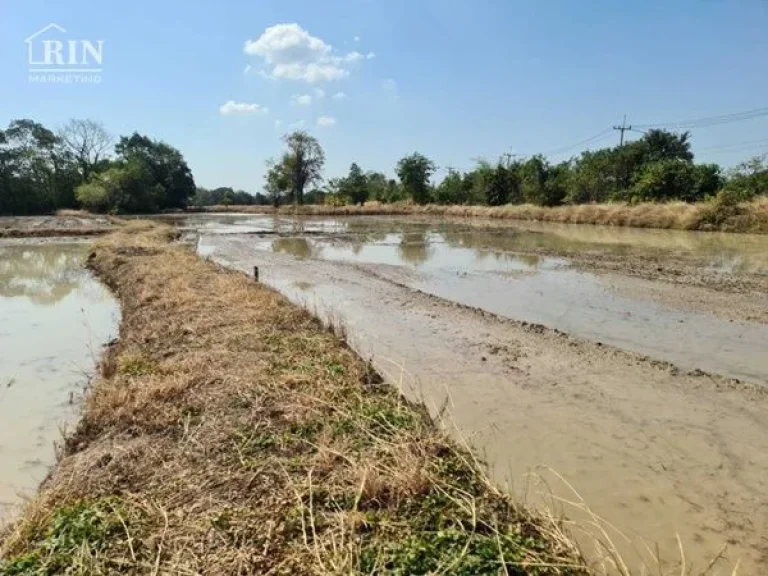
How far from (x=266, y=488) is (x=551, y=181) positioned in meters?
45.5

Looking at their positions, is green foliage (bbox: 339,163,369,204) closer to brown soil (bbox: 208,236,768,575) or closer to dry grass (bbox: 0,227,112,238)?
dry grass (bbox: 0,227,112,238)

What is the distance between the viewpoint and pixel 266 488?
3.27 meters

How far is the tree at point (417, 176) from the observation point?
197 feet

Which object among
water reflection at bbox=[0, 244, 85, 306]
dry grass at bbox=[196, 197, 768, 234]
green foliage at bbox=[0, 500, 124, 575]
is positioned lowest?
water reflection at bbox=[0, 244, 85, 306]

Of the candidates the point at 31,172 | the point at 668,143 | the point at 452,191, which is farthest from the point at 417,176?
the point at 31,172

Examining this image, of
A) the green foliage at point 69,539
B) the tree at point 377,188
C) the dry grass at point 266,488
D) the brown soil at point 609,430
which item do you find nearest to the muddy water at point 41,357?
the dry grass at point 266,488

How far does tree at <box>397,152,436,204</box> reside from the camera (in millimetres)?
60031

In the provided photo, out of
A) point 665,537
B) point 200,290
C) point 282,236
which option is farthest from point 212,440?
point 282,236

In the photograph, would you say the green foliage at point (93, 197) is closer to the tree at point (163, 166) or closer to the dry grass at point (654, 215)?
the tree at point (163, 166)

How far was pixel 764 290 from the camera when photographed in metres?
10.9

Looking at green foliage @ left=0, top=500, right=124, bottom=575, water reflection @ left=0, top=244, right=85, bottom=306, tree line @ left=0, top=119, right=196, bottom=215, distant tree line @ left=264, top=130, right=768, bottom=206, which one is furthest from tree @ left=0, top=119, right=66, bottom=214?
green foliage @ left=0, top=500, right=124, bottom=575

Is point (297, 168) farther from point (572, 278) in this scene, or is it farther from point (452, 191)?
point (572, 278)

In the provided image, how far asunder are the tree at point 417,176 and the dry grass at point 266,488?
56.0m

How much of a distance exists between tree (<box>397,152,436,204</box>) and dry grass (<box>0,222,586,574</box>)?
56.0 m
